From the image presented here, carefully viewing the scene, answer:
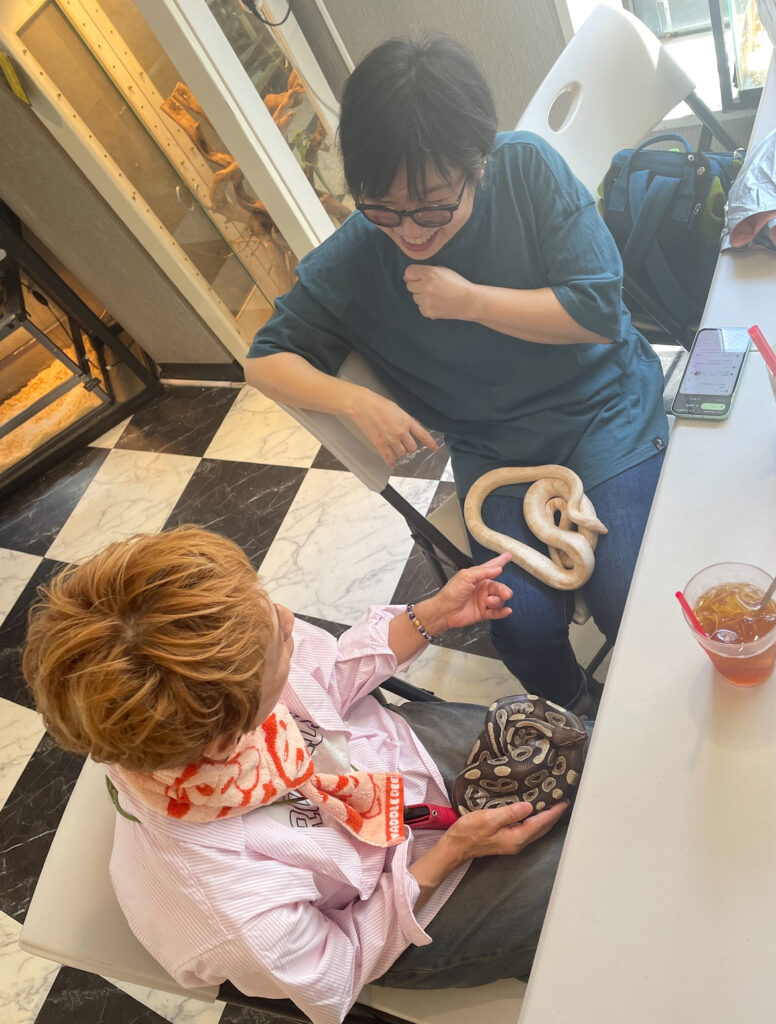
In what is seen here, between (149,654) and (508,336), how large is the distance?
2.78ft

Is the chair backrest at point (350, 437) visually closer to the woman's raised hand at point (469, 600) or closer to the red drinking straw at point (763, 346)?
the woman's raised hand at point (469, 600)

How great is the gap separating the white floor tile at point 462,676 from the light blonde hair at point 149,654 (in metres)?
1.06

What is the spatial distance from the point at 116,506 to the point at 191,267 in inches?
34.9

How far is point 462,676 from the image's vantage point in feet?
5.92

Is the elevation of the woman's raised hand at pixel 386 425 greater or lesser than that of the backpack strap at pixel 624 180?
greater

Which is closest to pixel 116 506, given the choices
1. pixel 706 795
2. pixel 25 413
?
pixel 25 413

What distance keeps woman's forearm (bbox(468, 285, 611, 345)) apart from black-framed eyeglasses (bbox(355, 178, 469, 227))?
5.2 inches

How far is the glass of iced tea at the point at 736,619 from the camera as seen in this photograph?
750 millimetres

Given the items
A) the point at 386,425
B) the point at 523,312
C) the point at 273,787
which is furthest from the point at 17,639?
the point at 523,312

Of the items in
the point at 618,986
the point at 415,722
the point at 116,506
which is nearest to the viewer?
the point at 618,986

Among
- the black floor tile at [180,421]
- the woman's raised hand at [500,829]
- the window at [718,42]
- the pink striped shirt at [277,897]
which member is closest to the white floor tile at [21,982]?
the pink striped shirt at [277,897]

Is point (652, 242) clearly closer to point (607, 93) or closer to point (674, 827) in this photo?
point (607, 93)

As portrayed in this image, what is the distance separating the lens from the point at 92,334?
300 centimetres

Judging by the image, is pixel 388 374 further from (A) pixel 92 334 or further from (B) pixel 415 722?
(A) pixel 92 334
